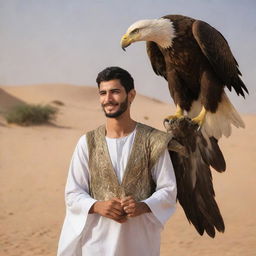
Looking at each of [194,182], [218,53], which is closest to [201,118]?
[218,53]

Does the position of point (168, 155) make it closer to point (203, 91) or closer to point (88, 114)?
point (203, 91)

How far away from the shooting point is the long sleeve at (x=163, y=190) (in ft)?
7.62

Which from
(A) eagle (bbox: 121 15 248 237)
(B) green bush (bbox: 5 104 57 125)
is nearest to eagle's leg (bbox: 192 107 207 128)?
(A) eagle (bbox: 121 15 248 237)

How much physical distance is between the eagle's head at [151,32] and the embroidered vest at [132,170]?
1074 mm

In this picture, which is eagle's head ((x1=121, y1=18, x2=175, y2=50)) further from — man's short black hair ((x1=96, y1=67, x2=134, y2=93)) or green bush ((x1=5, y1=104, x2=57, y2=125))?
green bush ((x1=5, y1=104, x2=57, y2=125))

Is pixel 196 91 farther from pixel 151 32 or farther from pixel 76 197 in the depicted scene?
pixel 76 197

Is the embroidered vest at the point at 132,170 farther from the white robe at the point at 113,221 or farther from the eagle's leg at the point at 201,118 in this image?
the eagle's leg at the point at 201,118

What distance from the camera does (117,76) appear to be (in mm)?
2352

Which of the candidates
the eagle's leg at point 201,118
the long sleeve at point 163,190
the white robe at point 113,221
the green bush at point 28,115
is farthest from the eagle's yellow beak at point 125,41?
the green bush at point 28,115

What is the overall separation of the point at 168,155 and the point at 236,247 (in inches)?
184

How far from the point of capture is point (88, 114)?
75.5ft

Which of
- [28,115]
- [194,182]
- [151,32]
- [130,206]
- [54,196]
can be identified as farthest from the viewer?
[28,115]

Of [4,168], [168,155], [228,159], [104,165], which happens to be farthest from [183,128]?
[228,159]

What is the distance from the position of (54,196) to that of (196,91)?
19.7ft
